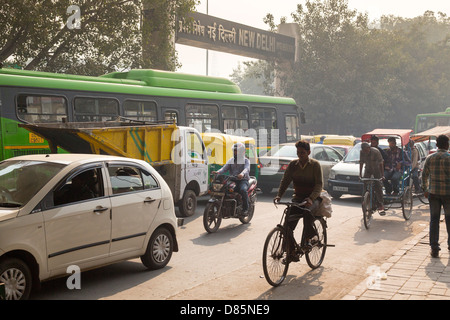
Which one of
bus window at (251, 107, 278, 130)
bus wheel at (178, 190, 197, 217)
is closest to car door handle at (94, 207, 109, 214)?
bus wheel at (178, 190, 197, 217)

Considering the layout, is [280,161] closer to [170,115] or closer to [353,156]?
[353,156]

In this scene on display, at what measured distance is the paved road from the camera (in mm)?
6465

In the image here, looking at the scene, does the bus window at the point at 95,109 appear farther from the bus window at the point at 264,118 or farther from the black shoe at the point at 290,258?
the black shoe at the point at 290,258

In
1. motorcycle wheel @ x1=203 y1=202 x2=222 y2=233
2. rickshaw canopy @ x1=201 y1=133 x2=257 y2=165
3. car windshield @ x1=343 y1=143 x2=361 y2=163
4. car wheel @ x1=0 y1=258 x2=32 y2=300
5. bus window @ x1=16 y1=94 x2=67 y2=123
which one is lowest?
motorcycle wheel @ x1=203 y1=202 x2=222 y2=233

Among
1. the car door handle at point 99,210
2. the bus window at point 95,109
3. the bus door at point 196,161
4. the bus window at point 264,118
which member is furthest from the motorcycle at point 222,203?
the bus window at point 264,118

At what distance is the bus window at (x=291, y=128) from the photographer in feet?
75.8

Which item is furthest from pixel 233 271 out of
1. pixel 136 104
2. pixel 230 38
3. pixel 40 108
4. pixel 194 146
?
pixel 230 38

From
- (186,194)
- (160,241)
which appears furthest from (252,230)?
(160,241)

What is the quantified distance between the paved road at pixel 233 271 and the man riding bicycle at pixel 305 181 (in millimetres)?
765

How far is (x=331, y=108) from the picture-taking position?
47094 mm

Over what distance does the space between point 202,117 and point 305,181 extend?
11.1 metres

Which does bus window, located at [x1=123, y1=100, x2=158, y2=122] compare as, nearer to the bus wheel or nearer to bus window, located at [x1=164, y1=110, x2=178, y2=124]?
bus window, located at [x1=164, y1=110, x2=178, y2=124]

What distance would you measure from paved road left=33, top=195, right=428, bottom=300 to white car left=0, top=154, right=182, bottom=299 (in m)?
0.34

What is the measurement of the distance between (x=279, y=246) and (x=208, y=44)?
81.0ft
